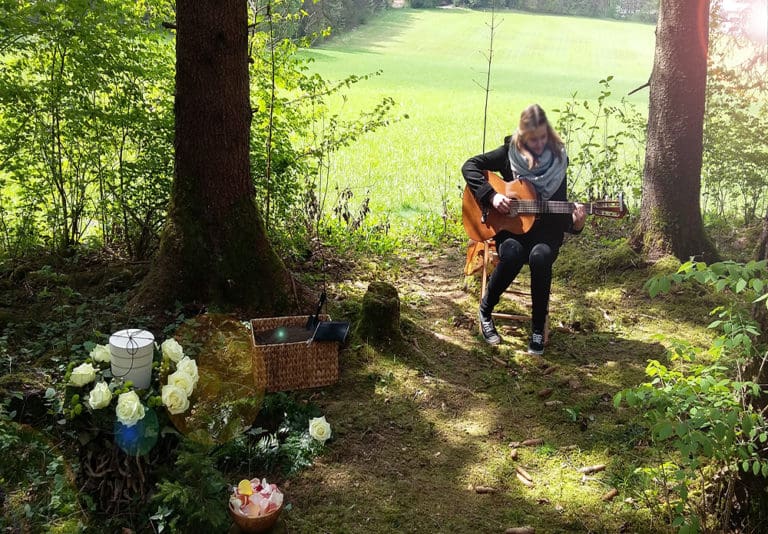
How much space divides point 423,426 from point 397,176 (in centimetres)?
859

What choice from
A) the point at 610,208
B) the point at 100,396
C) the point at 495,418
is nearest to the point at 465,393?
the point at 495,418

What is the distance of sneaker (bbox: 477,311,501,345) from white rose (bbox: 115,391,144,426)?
3052mm

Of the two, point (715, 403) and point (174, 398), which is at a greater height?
point (715, 403)

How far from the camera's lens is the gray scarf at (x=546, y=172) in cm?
516

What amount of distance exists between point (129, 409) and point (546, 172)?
3.46 metres

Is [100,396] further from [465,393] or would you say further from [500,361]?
[500,361]

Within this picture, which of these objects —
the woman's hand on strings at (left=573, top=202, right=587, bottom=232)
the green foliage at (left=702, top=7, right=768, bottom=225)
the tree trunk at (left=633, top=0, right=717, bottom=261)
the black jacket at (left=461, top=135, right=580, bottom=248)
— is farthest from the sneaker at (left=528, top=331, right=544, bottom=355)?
the green foliage at (left=702, top=7, right=768, bottom=225)

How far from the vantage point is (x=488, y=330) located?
17.7 feet

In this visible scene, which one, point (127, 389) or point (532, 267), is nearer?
point (127, 389)

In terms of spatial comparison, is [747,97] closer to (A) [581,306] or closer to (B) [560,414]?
(A) [581,306]

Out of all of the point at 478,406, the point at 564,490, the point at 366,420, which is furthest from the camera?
the point at 478,406

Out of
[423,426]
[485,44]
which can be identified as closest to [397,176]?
[423,426]

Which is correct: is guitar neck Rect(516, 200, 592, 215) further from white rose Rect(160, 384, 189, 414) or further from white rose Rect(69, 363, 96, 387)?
white rose Rect(69, 363, 96, 387)

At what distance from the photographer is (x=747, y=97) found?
895 cm
